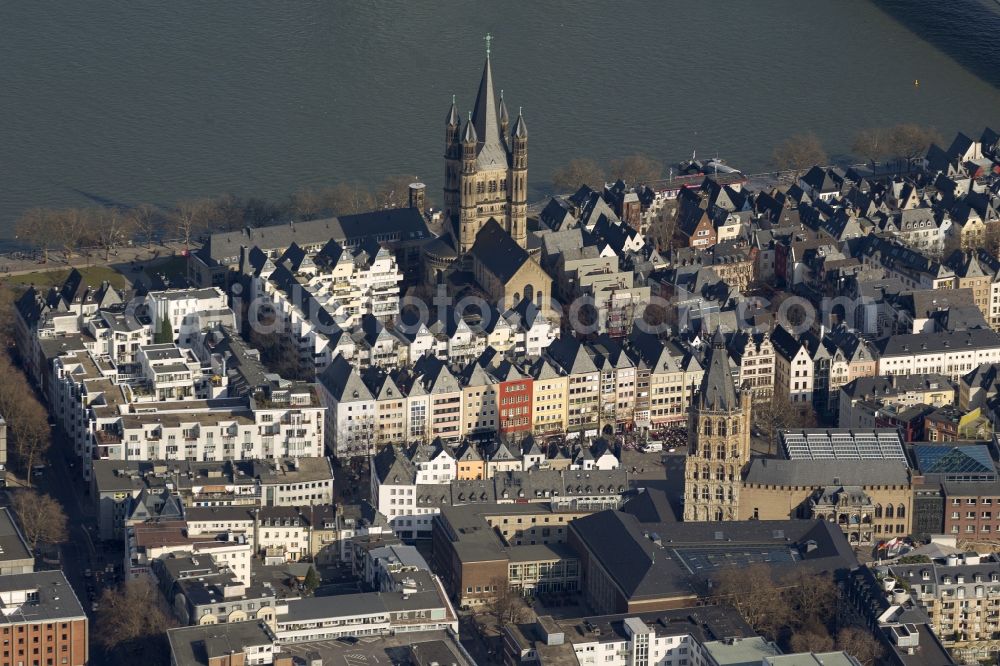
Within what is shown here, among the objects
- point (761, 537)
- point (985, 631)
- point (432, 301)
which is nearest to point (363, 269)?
point (432, 301)

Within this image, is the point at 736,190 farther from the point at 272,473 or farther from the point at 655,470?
the point at 272,473

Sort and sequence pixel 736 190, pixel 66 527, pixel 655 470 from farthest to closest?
pixel 736 190 → pixel 655 470 → pixel 66 527

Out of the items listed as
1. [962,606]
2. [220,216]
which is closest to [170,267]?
[220,216]

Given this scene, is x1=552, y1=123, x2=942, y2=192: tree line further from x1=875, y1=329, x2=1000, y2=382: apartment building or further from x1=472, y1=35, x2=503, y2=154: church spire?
x1=875, y1=329, x2=1000, y2=382: apartment building

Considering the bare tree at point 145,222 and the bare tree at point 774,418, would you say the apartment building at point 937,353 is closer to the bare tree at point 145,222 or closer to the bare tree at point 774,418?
the bare tree at point 774,418

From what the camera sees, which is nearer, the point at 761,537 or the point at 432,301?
the point at 761,537

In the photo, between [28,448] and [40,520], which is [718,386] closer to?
[40,520]
